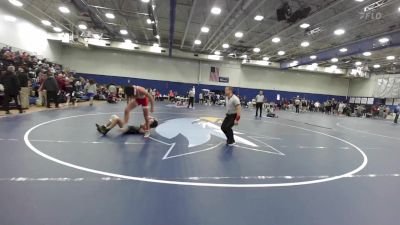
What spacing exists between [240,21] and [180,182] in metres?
16.4

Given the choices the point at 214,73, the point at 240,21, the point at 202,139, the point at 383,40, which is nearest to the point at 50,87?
the point at 202,139

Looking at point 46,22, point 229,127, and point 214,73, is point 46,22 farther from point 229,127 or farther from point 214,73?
point 229,127

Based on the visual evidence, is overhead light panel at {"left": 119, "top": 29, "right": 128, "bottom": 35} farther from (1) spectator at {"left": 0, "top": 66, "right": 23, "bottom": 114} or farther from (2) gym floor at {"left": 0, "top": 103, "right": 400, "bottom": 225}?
(2) gym floor at {"left": 0, "top": 103, "right": 400, "bottom": 225}

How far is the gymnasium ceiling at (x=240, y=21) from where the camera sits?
595 inches

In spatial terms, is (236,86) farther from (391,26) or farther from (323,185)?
(323,185)

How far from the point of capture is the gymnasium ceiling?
15109 millimetres

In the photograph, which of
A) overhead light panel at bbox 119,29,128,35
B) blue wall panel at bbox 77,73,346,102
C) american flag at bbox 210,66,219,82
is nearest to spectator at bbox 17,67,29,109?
overhead light panel at bbox 119,29,128,35

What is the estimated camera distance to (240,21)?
1859 centimetres

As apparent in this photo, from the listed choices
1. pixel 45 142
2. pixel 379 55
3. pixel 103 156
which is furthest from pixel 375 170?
pixel 379 55

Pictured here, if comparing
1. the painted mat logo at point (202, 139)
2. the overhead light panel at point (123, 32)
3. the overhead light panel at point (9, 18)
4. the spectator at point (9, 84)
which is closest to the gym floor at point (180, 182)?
the painted mat logo at point (202, 139)

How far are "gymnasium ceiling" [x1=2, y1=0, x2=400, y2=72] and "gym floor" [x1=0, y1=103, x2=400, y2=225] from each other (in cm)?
1007

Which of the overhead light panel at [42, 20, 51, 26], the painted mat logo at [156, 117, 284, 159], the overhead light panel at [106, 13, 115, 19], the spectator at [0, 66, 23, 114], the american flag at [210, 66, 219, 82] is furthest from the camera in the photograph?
the american flag at [210, 66, 219, 82]

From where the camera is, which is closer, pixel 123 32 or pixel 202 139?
pixel 202 139

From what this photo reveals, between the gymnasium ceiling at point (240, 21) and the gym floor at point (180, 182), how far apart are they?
10.1 m
